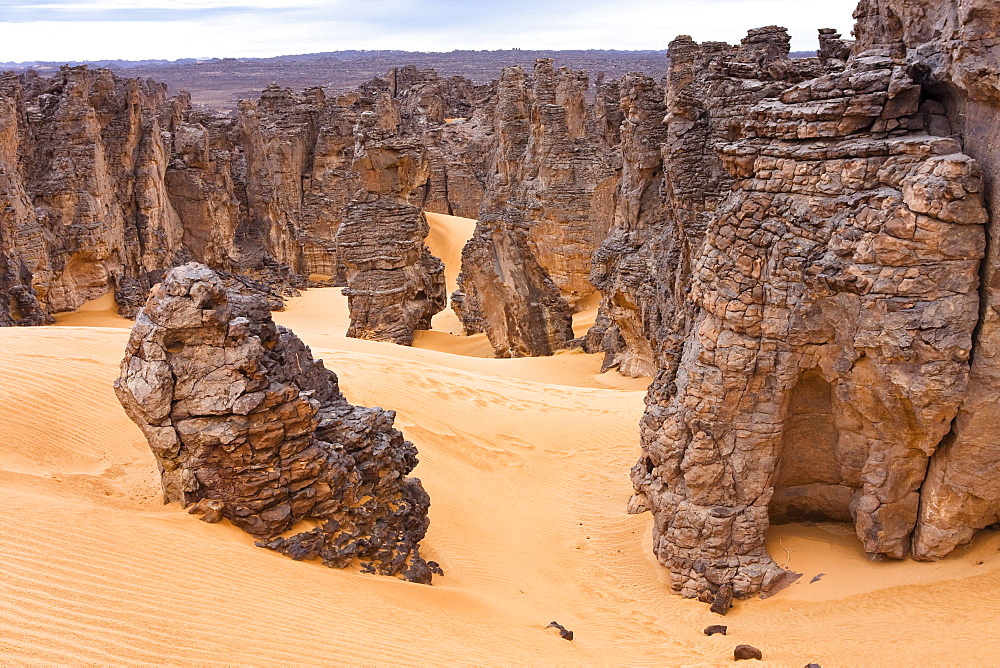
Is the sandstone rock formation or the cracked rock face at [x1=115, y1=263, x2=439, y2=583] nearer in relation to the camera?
the cracked rock face at [x1=115, y1=263, x2=439, y2=583]

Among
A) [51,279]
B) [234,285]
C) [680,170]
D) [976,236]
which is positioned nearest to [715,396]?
[976,236]

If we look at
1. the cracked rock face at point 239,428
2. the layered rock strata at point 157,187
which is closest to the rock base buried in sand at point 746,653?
the cracked rock face at point 239,428

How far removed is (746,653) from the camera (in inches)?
293

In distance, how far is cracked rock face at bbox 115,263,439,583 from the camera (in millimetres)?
8031

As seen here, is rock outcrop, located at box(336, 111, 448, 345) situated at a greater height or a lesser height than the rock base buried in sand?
greater

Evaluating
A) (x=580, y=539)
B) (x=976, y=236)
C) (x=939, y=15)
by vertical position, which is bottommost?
(x=580, y=539)

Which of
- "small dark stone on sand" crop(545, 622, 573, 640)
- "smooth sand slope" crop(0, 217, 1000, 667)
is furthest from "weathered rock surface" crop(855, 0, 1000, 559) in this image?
"small dark stone on sand" crop(545, 622, 573, 640)

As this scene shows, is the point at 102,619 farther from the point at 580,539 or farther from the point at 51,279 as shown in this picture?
the point at 51,279

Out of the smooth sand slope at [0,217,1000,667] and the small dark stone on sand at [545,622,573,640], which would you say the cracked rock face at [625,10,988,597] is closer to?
the smooth sand slope at [0,217,1000,667]

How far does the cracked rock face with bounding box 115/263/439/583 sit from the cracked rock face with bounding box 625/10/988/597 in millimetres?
3565

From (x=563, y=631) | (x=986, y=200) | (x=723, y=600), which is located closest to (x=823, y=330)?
(x=986, y=200)

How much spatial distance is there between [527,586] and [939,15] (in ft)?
25.6

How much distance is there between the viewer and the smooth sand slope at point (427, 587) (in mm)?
6391

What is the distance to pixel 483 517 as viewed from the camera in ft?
37.9
